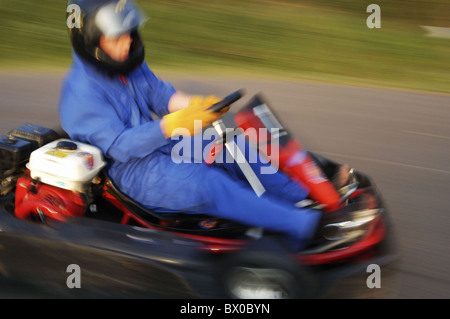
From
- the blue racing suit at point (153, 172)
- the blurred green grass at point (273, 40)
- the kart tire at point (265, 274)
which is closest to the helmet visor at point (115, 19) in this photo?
the blue racing suit at point (153, 172)

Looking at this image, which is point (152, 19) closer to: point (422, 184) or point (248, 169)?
point (422, 184)

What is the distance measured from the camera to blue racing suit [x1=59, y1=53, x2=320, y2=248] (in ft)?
7.35

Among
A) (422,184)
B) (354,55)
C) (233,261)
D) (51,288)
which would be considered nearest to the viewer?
(233,261)

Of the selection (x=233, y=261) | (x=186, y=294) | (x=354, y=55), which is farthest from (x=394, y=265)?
(x=354, y=55)

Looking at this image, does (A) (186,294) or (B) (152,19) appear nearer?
(A) (186,294)

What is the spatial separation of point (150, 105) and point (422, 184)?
1873 millimetres

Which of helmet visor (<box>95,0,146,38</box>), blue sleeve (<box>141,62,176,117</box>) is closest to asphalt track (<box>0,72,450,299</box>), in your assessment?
blue sleeve (<box>141,62,176,117</box>)

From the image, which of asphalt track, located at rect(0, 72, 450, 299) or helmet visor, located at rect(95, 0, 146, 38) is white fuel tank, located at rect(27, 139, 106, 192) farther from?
asphalt track, located at rect(0, 72, 450, 299)

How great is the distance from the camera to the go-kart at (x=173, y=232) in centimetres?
212

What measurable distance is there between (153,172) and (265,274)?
0.65 m

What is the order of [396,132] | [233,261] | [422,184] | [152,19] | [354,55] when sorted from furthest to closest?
[152,19] → [354,55] → [396,132] → [422,184] → [233,261]

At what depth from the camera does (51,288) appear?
7.61ft

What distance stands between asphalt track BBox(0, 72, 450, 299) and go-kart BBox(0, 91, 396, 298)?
0.30 m
